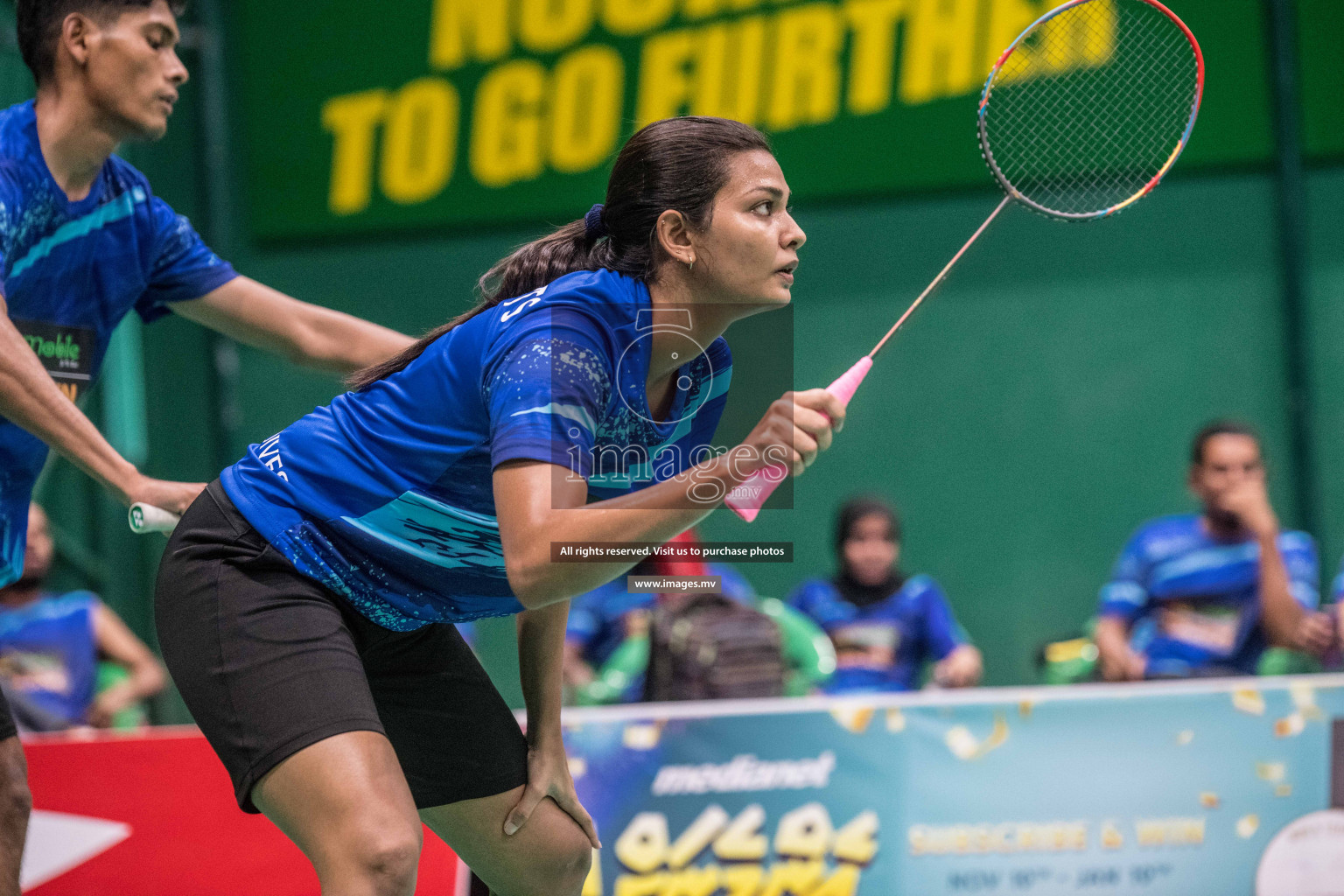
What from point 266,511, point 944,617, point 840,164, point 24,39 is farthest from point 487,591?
point 840,164

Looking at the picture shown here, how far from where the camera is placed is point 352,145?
231 inches

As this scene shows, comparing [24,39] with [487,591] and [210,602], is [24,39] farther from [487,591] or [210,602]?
[487,591]

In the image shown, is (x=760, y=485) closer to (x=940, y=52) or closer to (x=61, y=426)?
(x=61, y=426)

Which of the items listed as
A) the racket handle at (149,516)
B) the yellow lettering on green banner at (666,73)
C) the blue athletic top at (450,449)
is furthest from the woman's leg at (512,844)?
the yellow lettering on green banner at (666,73)

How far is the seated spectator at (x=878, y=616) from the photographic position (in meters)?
4.24

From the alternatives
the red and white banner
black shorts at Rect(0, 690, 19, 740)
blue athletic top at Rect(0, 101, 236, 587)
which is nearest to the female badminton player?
black shorts at Rect(0, 690, 19, 740)

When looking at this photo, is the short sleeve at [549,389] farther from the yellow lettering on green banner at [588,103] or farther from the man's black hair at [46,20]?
the yellow lettering on green banner at [588,103]

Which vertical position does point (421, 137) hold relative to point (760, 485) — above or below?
above

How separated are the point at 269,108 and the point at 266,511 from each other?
182 inches

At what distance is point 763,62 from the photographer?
18.3 ft

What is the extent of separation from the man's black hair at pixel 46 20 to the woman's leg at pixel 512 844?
4.73 ft

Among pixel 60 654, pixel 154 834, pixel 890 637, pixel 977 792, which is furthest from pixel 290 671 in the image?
pixel 60 654

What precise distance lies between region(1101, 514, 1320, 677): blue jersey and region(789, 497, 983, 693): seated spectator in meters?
0.58

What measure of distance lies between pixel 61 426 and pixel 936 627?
9.85ft
